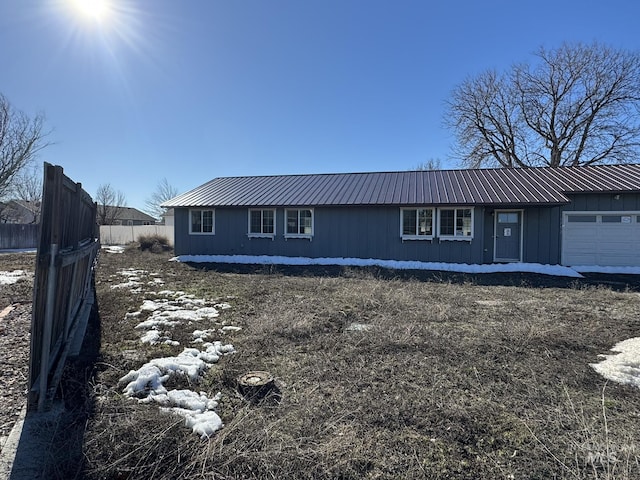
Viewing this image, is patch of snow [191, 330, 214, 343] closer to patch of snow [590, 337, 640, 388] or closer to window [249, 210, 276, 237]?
patch of snow [590, 337, 640, 388]

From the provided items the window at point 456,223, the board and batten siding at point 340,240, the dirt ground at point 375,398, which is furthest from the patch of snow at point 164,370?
the window at point 456,223

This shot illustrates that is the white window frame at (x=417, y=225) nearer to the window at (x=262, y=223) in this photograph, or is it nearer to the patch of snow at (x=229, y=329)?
the window at (x=262, y=223)

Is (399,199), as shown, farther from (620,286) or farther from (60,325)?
(60,325)

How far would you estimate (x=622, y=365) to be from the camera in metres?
3.80

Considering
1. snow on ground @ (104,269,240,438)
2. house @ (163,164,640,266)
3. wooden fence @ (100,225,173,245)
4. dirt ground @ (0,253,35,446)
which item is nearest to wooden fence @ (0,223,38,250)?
wooden fence @ (100,225,173,245)

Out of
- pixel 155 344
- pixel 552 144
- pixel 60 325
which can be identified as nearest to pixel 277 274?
pixel 155 344

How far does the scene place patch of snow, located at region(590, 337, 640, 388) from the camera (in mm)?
3480

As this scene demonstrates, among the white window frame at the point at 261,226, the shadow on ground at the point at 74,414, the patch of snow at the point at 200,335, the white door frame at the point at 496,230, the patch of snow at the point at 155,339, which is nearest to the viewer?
the shadow on ground at the point at 74,414

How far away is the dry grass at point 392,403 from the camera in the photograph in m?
2.17

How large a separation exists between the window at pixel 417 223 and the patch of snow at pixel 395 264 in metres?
0.99

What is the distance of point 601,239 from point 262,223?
1243 cm

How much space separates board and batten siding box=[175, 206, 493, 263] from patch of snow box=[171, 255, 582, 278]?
30 centimetres

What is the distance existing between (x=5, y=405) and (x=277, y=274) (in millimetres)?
8158

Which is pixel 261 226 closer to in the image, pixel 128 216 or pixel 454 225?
pixel 454 225
